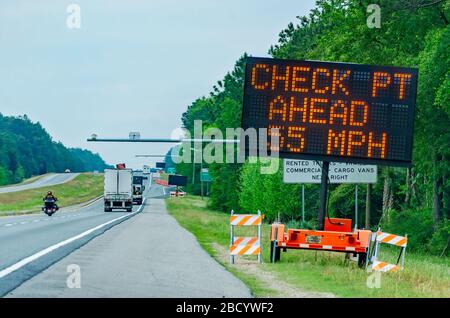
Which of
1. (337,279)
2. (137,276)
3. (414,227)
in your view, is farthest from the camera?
(414,227)

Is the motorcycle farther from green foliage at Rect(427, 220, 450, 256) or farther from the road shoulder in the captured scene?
the road shoulder

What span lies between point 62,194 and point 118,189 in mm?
62242

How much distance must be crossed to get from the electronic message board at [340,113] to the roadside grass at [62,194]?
57264 millimetres

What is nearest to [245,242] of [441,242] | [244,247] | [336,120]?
[244,247]

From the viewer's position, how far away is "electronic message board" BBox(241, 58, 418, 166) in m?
19.9

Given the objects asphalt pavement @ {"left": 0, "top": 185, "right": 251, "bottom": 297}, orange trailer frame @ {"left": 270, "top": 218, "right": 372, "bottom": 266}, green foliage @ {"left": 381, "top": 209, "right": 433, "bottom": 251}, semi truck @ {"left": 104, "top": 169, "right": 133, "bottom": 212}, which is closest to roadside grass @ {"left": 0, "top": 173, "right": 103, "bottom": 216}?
semi truck @ {"left": 104, "top": 169, "right": 133, "bottom": 212}

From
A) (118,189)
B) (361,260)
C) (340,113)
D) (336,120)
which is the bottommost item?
(118,189)

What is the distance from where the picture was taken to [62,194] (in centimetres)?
13712

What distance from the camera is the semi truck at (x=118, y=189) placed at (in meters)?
76.7

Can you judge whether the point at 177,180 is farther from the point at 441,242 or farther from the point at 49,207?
the point at 441,242

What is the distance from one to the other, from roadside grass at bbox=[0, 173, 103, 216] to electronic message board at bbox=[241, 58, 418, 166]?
188ft
